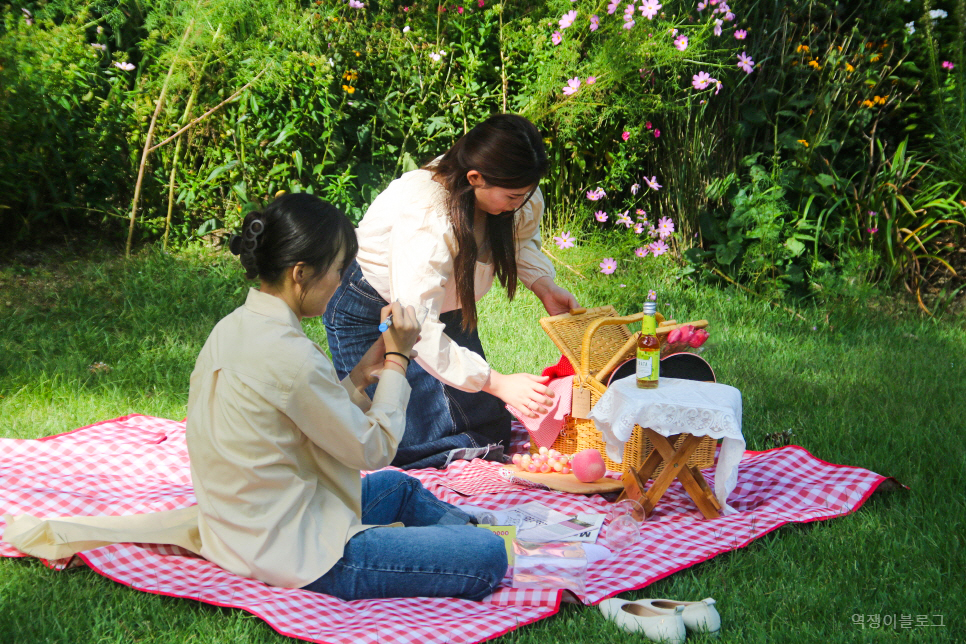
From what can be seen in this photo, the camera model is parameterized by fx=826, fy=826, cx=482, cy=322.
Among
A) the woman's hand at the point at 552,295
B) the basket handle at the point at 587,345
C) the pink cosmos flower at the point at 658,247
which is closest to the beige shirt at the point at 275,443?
the basket handle at the point at 587,345

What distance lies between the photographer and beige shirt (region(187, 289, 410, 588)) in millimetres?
2135

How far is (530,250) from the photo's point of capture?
13.4ft

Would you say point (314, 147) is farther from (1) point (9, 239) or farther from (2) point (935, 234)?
(2) point (935, 234)

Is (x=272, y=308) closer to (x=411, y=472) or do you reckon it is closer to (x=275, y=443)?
(x=275, y=443)

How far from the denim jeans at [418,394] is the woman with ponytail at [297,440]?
1281mm

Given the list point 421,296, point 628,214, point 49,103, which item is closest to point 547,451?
point 421,296

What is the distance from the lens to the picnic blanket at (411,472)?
89.3 inches

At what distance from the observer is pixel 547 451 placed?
12.0 feet

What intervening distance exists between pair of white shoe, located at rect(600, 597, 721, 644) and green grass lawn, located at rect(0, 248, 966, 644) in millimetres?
45

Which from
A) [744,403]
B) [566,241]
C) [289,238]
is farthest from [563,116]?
[289,238]

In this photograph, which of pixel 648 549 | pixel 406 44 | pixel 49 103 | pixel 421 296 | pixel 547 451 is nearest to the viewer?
pixel 648 549

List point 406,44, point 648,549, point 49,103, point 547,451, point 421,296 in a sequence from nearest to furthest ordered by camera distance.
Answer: point 648,549 → point 421,296 → point 547,451 → point 49,103 → point 406,44

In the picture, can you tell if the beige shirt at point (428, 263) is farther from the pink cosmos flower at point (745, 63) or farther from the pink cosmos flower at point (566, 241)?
the pink cosmos flower at point (745, 63)

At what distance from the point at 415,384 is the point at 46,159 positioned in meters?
4.00
